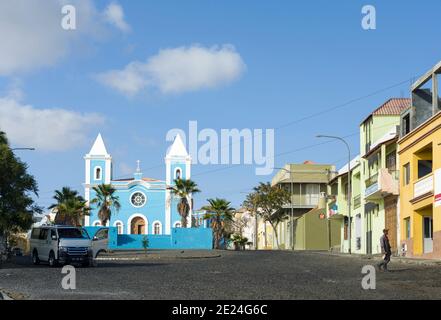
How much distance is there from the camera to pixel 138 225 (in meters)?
101

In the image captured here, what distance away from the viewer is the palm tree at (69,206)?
8038 centimetres

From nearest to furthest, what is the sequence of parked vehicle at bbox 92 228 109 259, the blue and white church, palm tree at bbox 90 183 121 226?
parked vehicle at bbox 92 228 109 259, palm tree at bbox 90 183 121 226, the blue and white church

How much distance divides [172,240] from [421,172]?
4120cm

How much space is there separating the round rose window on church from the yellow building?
59060mm

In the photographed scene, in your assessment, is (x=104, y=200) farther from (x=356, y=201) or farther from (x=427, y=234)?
(x=427, y=234)

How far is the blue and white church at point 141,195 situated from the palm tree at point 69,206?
15949 mm

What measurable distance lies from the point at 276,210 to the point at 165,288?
6785 centimetres

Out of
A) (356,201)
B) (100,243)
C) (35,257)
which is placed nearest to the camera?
(35,257)

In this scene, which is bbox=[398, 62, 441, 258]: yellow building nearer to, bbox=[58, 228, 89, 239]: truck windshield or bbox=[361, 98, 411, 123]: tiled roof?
bbox=[361, 98, 411, 123]: tiled roof

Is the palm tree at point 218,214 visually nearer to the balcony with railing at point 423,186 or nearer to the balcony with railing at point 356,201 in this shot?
the balcony with railing at point 356,201

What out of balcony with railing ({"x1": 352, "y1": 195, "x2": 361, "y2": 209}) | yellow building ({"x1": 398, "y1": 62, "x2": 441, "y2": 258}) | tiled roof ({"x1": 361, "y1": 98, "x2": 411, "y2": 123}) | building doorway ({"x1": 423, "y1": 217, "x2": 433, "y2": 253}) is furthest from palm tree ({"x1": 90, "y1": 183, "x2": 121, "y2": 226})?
building doorway ({"x1": 423, "y1": 217, "x2": 433, "y2": 253})

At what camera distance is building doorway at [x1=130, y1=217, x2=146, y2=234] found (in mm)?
100250

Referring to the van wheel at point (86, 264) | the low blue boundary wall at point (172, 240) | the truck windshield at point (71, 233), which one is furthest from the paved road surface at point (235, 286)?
the low blue boundary wall at point (172, 240)

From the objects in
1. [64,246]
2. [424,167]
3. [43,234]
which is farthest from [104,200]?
[64,246]
